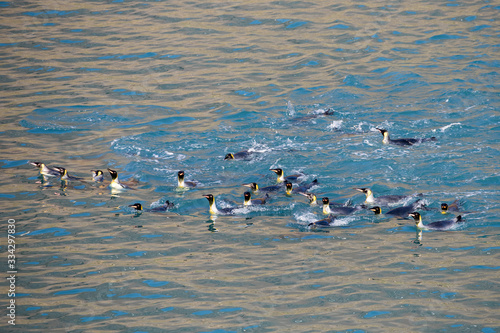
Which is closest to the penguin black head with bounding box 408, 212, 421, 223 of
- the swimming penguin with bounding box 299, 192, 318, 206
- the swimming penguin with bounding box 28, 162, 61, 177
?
the swimming penguin with bounding box 299, 192, 318, 206

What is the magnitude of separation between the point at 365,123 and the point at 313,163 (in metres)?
2.38

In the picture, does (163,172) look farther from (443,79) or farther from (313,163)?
(443,79)

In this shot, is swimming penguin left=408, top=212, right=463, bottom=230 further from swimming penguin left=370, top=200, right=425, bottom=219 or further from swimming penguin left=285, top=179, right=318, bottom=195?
swimming penguin left=285, top=179, right=318, bottom=195

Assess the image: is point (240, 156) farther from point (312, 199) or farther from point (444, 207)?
point (444, 207)

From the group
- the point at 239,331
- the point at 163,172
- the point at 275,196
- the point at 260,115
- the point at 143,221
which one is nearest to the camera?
the point at 239,331

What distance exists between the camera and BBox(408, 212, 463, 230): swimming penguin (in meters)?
9.51

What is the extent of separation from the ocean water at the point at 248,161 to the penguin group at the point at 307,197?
0.55 ft

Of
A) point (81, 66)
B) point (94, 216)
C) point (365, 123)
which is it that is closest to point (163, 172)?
point (94, 216)

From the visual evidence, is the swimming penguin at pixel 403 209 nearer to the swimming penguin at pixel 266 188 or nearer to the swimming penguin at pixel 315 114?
the swimming penguin at pixel 266 188

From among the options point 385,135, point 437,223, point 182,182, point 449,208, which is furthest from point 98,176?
point 449,208

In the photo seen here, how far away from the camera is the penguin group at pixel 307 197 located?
389 inches

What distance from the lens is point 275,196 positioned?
11.3 m

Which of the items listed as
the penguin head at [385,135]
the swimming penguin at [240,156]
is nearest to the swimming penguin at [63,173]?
the swimming penguin at [240,156]

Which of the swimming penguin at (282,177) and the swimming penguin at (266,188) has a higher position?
the swimming penguin at (282,177)
